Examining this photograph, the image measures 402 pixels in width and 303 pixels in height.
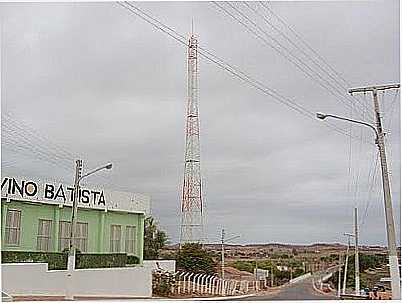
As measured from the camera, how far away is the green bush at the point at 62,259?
10.5 m

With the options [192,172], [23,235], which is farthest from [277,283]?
[23,235]

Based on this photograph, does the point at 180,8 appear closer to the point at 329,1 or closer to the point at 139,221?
the point at 329,1

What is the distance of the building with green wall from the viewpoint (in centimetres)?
1093

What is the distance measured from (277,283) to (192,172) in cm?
214

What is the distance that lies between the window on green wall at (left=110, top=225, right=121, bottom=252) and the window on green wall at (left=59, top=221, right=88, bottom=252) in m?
0.67

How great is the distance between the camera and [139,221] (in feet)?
43.0

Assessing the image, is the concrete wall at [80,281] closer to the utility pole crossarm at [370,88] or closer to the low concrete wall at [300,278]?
the low concrete wall at [300,278]

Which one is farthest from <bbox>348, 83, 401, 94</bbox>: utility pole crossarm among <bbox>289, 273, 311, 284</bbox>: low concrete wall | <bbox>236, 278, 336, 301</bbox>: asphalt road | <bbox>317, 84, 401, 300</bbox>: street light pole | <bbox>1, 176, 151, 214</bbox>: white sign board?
<bbox>1, 176, 151, 214</bbox>: white sign board

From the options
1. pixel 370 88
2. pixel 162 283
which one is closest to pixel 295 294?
pixel 162 283

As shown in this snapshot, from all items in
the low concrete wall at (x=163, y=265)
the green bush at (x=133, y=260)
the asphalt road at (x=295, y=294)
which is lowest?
the asphalt road at (x=295, y=294)

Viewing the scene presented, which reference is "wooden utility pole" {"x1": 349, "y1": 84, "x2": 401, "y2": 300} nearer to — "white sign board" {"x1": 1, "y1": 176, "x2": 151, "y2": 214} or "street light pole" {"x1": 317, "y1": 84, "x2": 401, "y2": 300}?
"street light pole" {"x1": 317, "y1": 84, "x2": 401, "y2": 300}

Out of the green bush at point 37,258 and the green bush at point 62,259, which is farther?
the green bush at point 62,259

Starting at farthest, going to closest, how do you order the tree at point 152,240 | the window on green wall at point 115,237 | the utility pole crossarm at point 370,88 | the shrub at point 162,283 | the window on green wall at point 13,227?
1. the tree at point 152,240
2. the window on green wall at point 115,237
3. the shrub at point 162,283
4. the window on green wall at point 13,227
5. the utility pole crossarm at point 370,88

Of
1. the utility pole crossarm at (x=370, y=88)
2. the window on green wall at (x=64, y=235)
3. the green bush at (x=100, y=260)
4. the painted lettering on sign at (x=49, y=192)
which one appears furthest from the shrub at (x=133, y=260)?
the utility pole crossarm at (x=370, y=88)
